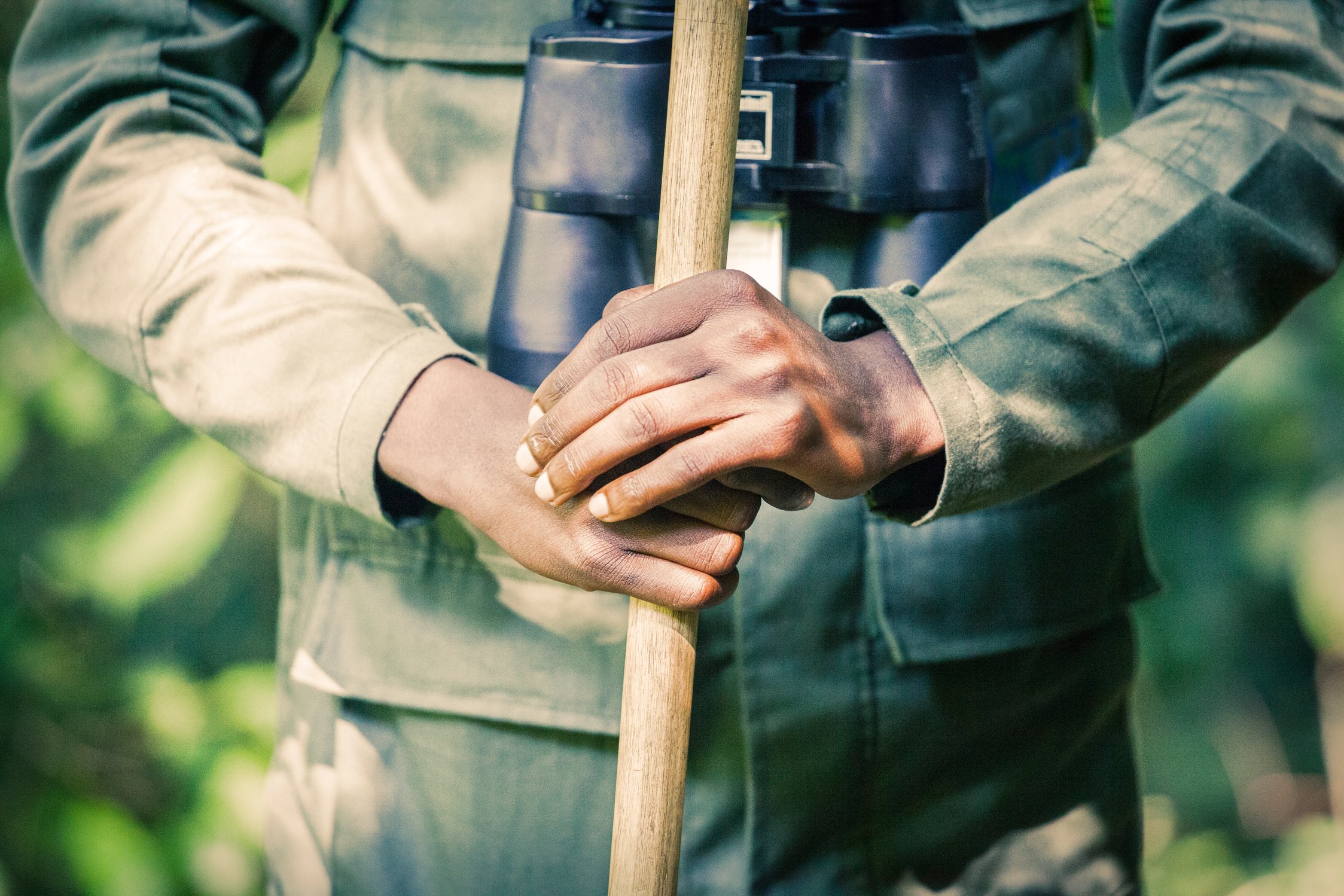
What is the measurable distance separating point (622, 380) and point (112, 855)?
138 cm

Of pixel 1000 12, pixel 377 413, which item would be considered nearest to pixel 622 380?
pixel 377 413

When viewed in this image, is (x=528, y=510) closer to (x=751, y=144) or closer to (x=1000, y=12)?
(x=751, y=144)

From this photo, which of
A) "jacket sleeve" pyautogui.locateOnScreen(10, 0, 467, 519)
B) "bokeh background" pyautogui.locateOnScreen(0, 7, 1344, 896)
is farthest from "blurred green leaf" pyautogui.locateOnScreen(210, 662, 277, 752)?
"jacket sleeve" pyautogui.locateOnScreen(10, 0, 467, 519)

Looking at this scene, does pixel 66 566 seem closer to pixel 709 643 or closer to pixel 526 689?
pixel 526 689

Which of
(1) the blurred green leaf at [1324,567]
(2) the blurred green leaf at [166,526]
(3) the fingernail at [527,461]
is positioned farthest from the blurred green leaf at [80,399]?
(1) the blurred green leaf at [1324,567]

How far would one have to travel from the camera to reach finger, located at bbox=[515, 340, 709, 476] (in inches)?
22.5

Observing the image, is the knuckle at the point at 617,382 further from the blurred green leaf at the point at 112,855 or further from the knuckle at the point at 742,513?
the blurred green leaf at the point at 112,855

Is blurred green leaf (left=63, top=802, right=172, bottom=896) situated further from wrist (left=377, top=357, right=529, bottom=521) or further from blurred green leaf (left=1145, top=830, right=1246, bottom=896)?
blurred green leaf (left=1145, top=830, right=1246, bottom=896)

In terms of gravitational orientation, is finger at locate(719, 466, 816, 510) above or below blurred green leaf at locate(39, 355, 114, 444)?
above

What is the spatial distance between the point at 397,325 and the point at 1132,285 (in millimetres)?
508

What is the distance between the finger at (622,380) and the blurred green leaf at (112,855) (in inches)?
51.9

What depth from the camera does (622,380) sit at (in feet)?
1.88

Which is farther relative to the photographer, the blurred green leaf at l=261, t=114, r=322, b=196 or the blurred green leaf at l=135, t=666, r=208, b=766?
the blurred green leaf at l=135, t=666, r=208, b=766

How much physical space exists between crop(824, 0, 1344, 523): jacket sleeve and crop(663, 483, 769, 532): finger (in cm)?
12
